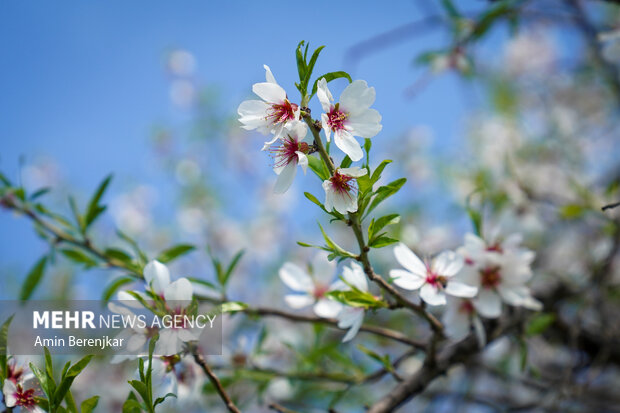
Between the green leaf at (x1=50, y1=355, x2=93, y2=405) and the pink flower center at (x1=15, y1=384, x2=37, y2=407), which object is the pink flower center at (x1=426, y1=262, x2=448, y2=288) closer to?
the green leaf at (x1=50, y1=355, x2=93, y2=405)

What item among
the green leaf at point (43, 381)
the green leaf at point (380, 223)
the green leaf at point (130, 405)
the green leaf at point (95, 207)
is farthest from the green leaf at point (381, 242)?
the green leaf at point (95, 207)

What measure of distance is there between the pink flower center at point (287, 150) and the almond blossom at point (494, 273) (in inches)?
17.9

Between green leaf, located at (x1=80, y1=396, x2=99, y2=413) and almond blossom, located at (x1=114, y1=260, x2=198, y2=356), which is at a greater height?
almond blossom, located at (x1=114, y1=260, x2=198, y2=356)

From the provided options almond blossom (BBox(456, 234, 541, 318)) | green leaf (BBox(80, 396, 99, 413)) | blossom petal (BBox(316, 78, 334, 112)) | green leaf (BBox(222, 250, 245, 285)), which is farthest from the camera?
green leaf (BBox(222, 250, 245, 285))

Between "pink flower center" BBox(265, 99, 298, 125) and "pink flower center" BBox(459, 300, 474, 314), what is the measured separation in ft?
2.00

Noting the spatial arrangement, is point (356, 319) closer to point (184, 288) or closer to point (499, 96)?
point (184, 288)

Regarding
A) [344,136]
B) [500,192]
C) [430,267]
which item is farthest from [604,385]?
[344,136]

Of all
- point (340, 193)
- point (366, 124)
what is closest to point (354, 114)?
point (366, 124)

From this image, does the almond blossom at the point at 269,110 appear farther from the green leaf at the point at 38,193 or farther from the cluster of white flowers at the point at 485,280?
the green leaf at the point at 38,193

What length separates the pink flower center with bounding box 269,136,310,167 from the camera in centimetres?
67

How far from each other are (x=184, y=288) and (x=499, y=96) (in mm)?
2926

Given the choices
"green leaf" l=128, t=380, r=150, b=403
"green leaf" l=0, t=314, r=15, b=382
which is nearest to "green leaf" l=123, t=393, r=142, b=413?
"green leaf" l=128, t=380, r=150, b=403

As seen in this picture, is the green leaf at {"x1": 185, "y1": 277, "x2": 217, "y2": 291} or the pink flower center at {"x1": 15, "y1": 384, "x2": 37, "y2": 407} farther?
the green leaf at {"x1": 185, "y1": 277, "x2": 217, "y2": 291}

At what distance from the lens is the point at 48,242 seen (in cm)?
113
